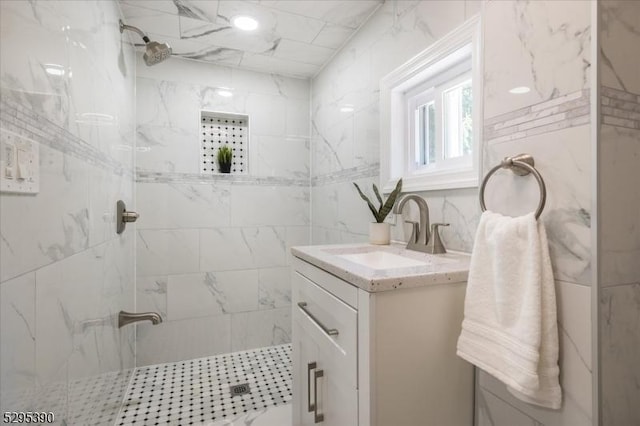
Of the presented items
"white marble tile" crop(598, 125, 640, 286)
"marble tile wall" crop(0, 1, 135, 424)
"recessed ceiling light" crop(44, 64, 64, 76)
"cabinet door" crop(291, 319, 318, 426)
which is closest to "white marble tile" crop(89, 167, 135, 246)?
"marble tile wall" crop(0, 1, 135, 424)

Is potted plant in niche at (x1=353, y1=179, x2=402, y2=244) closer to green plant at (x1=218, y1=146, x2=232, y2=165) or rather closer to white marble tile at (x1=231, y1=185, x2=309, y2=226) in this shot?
white marble tile at (x1=231, y1=185, x2=309, y2=226)

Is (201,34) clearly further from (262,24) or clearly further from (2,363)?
(2,363)

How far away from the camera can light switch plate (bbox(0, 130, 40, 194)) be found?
2.11ft

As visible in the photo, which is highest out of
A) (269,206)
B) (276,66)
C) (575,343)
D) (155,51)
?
(276,66)

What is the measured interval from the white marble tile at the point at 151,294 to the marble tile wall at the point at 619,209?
2.42 meters

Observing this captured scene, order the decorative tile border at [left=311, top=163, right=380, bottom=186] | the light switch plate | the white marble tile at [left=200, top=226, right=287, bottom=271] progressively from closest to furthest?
the light switch plate < the decorative tile border at [left=311, top=163, right=380, bottom=186] < the white marble tile at [left=200, top=226, right=287, bottom=271]

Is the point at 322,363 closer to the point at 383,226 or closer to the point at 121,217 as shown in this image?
the point at 383,226

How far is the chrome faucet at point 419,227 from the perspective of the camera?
1377 millimetres

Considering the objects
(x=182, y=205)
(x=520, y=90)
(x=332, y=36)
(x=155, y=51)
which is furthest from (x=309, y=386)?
(x=332, y=36)

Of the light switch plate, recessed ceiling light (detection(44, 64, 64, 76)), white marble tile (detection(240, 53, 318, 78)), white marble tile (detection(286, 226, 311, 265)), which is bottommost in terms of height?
white marble tile (detection(286, 226, 311, 265))

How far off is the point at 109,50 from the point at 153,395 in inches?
76.7

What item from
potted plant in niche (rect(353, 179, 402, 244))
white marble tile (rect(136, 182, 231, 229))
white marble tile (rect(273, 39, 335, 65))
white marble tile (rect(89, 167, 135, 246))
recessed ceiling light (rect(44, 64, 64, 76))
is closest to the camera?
recessed ceiling light (rect(44, 64, 64, 76))

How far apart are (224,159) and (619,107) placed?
2.26 metres

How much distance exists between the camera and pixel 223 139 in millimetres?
2562
